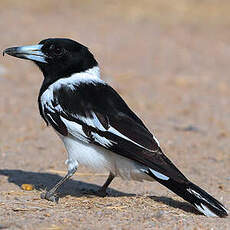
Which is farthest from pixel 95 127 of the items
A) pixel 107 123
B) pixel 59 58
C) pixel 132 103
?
pixel 132 103

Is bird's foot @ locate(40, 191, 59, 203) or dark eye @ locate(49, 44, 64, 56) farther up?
dark eye @ locate(49, 44, 64, 56)

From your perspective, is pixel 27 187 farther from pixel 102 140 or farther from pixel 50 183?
pixel 102 140

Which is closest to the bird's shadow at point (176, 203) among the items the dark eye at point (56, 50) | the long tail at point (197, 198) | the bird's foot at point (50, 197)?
the long tail at point (197, 198)

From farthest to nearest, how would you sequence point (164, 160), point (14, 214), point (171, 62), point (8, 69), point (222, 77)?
1. point (171, 62)
2. point (222, 77)
3. point (8, 69)
4. point (164, 160)
5. point (14, 214)

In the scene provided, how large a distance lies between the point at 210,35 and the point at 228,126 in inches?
240

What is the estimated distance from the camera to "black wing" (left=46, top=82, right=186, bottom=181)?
4.93 metres

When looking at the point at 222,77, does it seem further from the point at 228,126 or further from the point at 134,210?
the point at 134,210

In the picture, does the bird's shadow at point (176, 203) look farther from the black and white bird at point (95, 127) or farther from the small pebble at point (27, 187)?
the small pebble at point (27, 187)

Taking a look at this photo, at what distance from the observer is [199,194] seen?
4887 mm

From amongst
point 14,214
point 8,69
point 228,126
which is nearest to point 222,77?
point 228,126

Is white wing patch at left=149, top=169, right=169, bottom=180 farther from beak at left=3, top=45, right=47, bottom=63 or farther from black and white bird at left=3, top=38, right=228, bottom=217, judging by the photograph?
beak at left=3, top=45, right=47, bottom=63

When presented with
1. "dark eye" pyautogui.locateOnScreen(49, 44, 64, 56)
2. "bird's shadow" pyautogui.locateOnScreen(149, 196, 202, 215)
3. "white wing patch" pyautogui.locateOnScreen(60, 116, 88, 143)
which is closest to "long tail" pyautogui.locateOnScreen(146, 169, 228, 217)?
"bird's shadow" pyautogui.locateOnScreen(149, 196, 202, 215)

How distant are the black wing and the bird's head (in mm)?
270

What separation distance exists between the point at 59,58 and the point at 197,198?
5.96 ft
